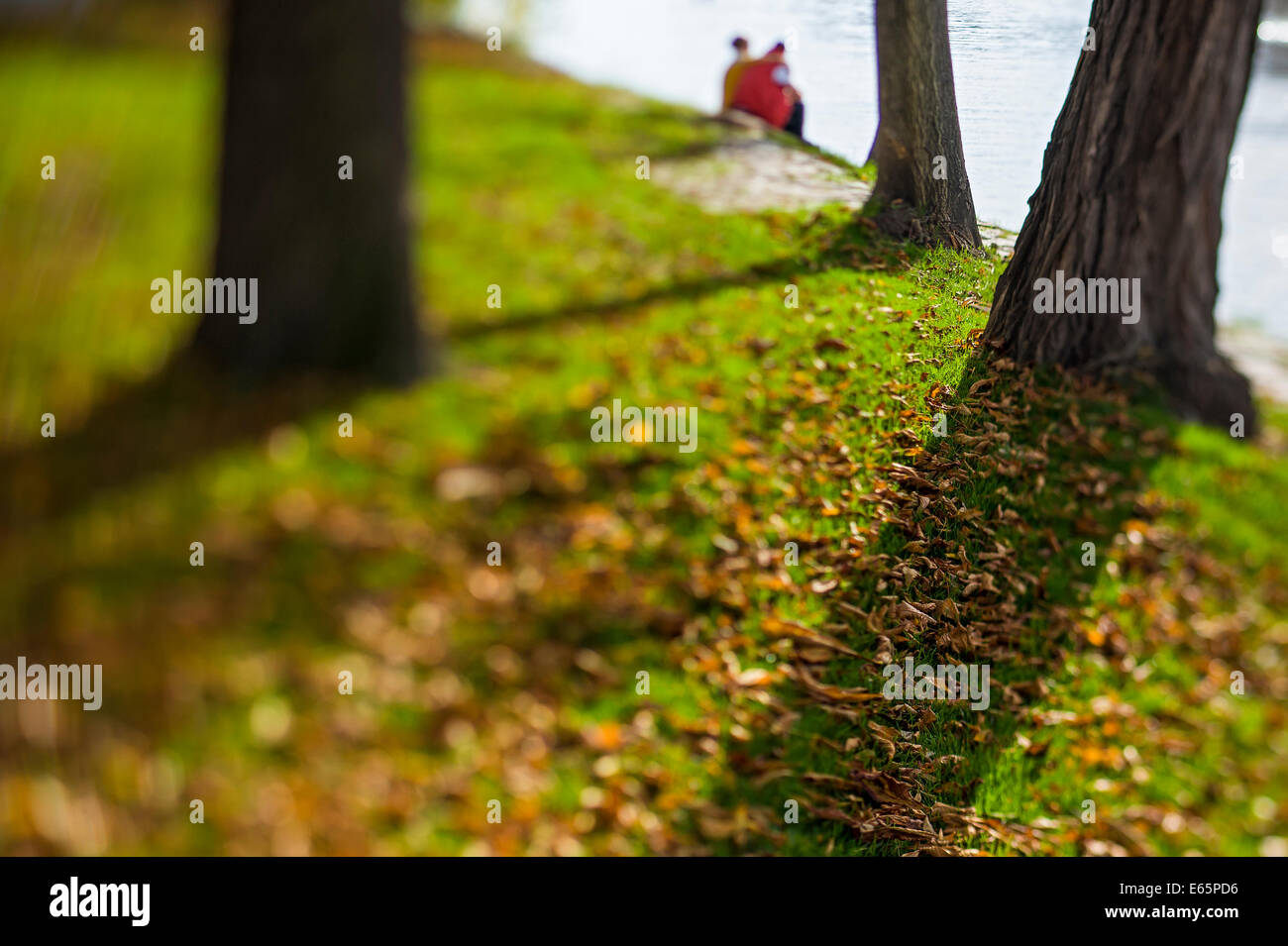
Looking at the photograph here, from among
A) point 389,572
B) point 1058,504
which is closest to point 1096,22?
point 1058,504

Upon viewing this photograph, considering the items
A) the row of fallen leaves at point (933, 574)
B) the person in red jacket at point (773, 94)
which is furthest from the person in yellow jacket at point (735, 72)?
the row of fallen leaves at point (933, 574)

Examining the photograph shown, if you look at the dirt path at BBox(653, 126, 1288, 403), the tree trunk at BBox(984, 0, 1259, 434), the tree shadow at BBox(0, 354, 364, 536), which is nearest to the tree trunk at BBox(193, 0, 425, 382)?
the tree shadow at BBox(0, 354, 364, 536)

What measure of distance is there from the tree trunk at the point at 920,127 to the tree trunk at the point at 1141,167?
99 millimetres

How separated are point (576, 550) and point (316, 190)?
1.34 m

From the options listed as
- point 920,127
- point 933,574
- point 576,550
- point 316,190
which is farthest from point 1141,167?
point 576,550

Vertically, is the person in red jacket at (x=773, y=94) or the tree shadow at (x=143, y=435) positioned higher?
the person in red jacket at (x=773, y=94)

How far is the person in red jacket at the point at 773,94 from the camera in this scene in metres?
1.31

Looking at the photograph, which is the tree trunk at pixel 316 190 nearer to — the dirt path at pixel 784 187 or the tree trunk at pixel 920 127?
the dirt path at pixel 784 187

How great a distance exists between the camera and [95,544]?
0.92m

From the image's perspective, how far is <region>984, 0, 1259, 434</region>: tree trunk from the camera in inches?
43.8

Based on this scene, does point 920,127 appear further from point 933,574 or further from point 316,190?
point 316,190

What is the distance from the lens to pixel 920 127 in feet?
3.79

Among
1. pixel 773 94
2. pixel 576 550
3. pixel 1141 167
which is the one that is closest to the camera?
pixel 1141 167
